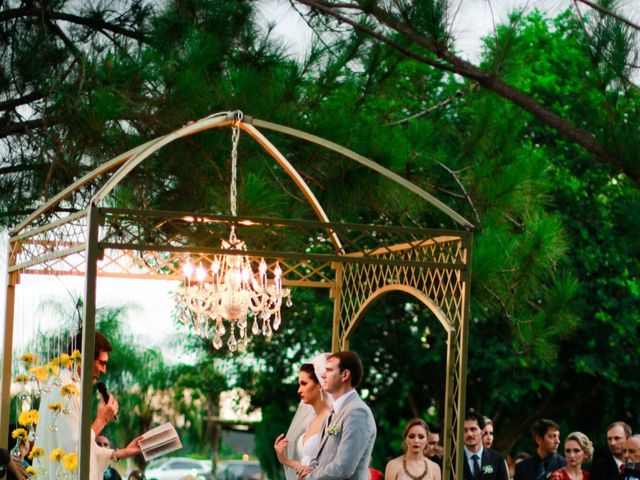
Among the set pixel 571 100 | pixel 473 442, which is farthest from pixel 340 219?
pixel 571 100

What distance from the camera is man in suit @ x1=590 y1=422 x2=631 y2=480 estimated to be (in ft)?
24.9

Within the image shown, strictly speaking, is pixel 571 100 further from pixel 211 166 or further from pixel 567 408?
pixel 211 166

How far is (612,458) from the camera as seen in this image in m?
7.66

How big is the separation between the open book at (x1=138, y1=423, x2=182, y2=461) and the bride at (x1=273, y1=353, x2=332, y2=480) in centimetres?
58

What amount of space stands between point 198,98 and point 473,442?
2.95m

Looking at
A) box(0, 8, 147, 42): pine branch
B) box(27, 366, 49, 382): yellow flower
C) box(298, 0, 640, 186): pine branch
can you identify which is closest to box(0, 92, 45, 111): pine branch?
box(0, 8, 147, 42): pine branch

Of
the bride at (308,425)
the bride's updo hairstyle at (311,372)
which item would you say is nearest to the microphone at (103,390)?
the bride at (308,425)

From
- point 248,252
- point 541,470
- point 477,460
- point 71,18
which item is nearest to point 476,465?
point 477,460

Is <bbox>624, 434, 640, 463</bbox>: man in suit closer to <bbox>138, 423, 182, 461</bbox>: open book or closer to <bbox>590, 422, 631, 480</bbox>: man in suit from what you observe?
<bbox>590, 422, 631, 480</bbox>: man in suit

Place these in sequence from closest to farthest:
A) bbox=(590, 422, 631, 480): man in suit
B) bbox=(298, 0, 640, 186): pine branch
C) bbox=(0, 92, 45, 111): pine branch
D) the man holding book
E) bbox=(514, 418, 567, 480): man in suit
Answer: the man holding book → bbox=(298, 0, 640, 186): pine branch → bbox=(590, 422, 631, 480): man in suit → bbox=(514, 418, 567, 480): man in suit → bbox=(0, 92, 45, 111): pine branch

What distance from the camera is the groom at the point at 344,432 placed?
5969 millimetres

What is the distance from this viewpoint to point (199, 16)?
952 centimetres

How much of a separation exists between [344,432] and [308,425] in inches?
45.3

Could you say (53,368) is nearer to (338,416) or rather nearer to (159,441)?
(159,441)
